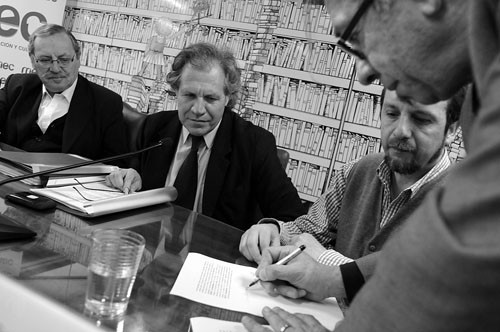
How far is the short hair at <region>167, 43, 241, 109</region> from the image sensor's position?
1963mm

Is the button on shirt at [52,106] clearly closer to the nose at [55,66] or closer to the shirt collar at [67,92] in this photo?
the shirt collar at [67,92]

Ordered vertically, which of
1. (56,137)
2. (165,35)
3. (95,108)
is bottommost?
(56,137)

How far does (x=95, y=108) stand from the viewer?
8.45 feet

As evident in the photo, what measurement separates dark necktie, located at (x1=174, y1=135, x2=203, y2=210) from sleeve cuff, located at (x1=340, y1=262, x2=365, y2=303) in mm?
932

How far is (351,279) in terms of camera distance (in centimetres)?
98

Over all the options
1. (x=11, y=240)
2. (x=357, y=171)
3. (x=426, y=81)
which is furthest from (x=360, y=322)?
(x=357, y=171)

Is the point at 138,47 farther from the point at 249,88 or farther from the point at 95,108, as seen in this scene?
the point at 95,108

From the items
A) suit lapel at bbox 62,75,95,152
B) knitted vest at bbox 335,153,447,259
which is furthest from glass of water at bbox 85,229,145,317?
suit lapel at bbox 62,75,95,152

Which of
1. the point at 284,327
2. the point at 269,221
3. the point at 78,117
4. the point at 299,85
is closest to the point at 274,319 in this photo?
the point at 284,327

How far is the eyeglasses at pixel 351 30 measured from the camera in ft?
1.58

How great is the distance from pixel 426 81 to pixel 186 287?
0.59 metres

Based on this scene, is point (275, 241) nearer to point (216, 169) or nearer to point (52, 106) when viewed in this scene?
point (216, 169)

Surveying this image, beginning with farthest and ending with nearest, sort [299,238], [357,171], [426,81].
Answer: [357,171], [299,238], [426,81]

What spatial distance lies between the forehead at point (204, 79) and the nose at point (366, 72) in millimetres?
1407
